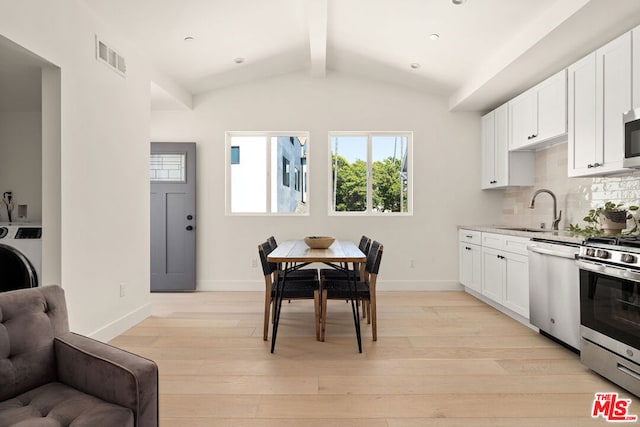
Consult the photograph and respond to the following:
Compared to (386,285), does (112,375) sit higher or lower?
higher

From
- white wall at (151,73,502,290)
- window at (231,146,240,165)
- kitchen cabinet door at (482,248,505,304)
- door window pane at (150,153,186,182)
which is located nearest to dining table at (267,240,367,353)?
kitchen cabinet door at (482,248,505,304)

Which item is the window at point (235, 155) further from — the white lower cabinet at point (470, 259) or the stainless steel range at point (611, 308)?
the stainless steel range at point (611, 308)

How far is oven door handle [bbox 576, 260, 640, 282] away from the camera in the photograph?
225 centimetres

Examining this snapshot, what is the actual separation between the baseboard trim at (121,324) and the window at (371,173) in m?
2.72

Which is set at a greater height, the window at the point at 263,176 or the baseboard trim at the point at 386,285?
the window at the point at 263,176

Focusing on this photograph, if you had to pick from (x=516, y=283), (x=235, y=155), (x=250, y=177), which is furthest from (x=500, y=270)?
(x=235, y=155)

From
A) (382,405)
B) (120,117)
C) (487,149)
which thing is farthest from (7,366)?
(487,149)

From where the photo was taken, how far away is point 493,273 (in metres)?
4.25

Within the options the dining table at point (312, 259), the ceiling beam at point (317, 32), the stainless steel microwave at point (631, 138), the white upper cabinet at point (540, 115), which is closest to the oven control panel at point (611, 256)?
the stainless steel microwave at point (631, 138)

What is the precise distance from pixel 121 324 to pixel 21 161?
6.37 feet

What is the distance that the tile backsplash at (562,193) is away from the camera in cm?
332

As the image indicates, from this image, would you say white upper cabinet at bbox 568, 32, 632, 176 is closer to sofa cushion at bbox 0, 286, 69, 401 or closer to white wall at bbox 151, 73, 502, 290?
white wall at bbox 151, 73, 502, 290

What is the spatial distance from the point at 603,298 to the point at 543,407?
86 centimetres

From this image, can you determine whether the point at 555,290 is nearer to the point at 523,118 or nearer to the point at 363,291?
the point at 363,291
